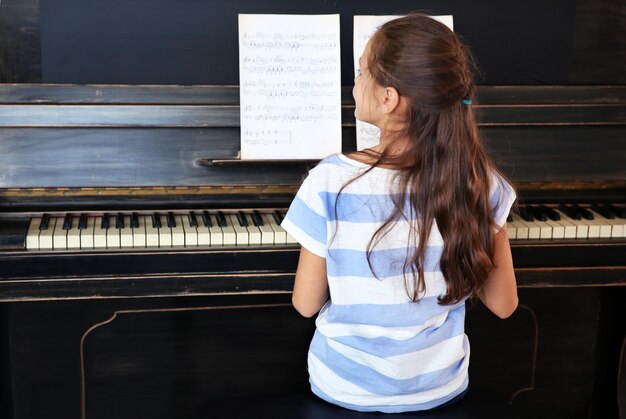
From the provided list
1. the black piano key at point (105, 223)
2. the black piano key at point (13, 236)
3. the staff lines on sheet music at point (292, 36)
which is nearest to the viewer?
the black piano key at point (13, 236)

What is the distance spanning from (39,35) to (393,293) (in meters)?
1.26

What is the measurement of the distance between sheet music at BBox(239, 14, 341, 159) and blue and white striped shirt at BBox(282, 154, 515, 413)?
Result: 68 cm

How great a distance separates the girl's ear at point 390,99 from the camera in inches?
53.7

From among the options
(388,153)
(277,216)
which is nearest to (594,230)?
(277,216)

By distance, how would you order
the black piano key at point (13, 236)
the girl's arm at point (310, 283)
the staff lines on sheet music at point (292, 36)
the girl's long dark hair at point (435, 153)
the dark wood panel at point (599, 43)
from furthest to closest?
1. the dark wood panel at point (599, 43)
2. the staff lines on sheet music at point (292, 36)
3. the black piano key at point (13, 236)
4. the girl's arm at point (310, 283)
5. the girl's long dark hair at point (435, 153)

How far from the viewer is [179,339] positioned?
7.63ft

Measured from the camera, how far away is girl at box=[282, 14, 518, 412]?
1361mm

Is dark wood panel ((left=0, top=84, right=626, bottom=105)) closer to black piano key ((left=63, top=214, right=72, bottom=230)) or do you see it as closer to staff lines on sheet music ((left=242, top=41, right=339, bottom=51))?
staff lines on sheet music ((left=242, top=41, right=339, bottom=51))

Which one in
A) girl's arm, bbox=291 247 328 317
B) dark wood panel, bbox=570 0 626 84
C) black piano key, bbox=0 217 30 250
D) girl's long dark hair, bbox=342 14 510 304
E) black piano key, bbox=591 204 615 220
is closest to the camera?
girl's long dark hair, bbox=342 14 510 304

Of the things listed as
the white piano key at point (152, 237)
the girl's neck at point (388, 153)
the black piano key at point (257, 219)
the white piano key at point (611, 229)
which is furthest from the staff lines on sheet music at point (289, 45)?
the white piano key at point (611, 229)

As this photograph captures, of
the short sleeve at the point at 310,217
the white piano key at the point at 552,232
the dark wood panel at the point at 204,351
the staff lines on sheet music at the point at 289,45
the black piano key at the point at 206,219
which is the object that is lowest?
the dark wood panel at the point at 204,351

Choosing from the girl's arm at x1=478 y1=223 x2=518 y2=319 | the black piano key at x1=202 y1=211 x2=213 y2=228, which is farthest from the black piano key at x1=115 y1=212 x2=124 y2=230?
the girl's arm at x1=478 y1=223 x2=518 y2=319

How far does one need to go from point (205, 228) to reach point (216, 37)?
55cm

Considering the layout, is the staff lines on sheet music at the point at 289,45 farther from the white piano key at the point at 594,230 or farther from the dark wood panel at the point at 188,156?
the white piano key at the point at 594,230
